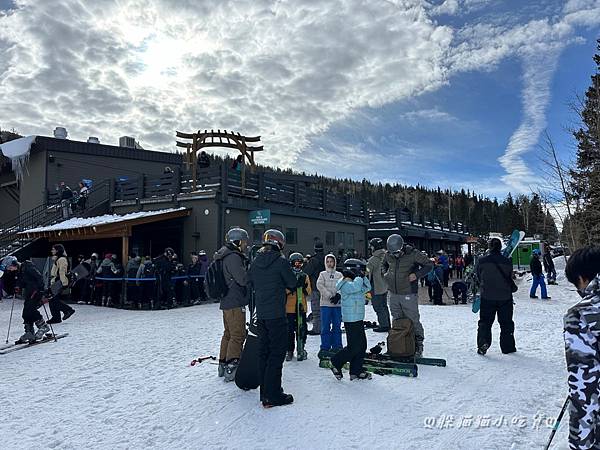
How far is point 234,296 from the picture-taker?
5555 mm

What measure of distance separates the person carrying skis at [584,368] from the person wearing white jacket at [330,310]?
4.55 m

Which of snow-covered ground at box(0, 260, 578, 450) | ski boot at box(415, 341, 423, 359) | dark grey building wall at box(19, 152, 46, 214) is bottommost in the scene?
snow-covered ground at box(0, 260, 578, 450)

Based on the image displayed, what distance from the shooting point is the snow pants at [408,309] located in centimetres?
659

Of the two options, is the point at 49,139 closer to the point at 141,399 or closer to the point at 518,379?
the point at 141,399

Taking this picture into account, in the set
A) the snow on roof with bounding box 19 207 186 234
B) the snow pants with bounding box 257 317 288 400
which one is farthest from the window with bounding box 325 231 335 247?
the snow pants with bounding box 257 317 288 400

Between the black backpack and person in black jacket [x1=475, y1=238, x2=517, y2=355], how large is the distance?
4163mm

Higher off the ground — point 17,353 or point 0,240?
point 0,240

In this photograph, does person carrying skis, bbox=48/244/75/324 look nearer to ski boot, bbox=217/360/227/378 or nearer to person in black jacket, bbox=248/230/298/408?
ski boot, bbox=217/360/227/378

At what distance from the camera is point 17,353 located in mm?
7883

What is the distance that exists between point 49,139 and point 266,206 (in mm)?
12519

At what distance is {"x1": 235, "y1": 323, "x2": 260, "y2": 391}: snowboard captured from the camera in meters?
5.16

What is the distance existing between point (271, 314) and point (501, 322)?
4.21 meters

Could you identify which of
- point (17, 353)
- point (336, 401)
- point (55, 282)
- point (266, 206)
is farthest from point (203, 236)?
point (336, 401)

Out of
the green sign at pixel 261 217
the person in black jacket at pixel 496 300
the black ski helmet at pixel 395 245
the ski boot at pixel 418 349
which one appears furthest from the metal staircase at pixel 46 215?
the person in black jacket at pixel 496 300
